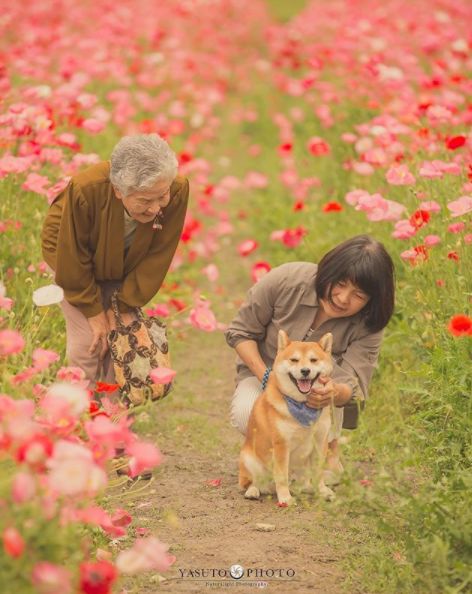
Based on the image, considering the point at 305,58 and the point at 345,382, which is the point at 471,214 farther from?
the point at 305,58

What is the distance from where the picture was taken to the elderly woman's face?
341cm

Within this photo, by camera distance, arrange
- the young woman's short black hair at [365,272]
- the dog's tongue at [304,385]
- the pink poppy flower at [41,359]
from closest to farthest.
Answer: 1. the pink poppy flower at [41,359]
2. the dog's tongue at [304,385]
3. the young woman's short black hair at [365,272]

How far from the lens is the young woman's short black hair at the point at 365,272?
11.5 feet

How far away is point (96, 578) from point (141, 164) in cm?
169

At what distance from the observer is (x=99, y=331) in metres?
3.77

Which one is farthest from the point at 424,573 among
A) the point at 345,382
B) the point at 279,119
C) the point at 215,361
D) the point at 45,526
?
the point at 279,119

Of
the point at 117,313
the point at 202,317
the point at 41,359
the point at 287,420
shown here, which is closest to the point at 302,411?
the point at 287,420

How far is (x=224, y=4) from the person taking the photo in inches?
525

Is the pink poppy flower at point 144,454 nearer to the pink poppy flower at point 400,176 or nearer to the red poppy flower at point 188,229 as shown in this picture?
the pink poppy flower at point 400,176

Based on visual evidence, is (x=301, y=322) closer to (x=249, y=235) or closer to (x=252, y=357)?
(x=252, y=357)

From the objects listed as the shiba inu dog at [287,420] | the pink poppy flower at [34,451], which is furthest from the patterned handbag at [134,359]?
the pink poppy flower at [34,451]

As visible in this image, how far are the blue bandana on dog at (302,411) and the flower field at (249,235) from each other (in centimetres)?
29

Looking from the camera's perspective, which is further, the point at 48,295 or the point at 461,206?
the point at 461,206

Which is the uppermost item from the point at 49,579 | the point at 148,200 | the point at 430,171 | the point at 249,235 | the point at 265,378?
the point at 49,579
